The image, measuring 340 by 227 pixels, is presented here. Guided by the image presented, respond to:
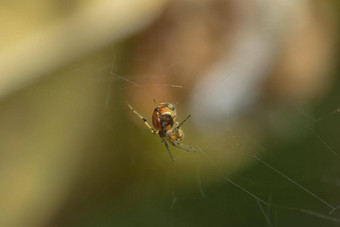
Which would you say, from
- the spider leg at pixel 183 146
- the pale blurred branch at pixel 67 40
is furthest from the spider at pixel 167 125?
the pale blurred branch at pixel 67 40

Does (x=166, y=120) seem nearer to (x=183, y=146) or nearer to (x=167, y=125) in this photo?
(x=167, y=125)

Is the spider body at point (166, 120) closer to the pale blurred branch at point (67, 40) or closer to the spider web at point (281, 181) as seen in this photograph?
the spider web at point (281, 181)

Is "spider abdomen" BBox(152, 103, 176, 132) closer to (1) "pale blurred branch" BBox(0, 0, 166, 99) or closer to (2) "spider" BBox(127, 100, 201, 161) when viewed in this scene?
(2) "spider" BBox(127, 100, 201, 161)

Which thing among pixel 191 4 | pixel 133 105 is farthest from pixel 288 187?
pixel 191 4

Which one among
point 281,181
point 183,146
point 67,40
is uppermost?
point 67,40

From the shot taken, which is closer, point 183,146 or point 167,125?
point 167,125

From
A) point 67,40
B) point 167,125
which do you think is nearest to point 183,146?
point 167,125

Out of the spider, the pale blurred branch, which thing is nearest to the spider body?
the spider
